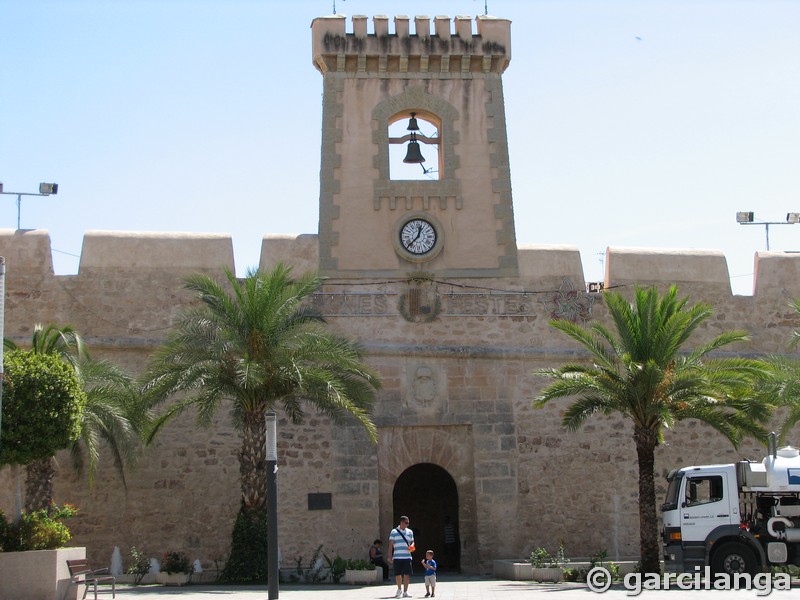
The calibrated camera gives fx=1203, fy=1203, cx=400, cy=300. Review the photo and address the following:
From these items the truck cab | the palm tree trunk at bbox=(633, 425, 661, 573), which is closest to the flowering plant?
the palm tree trunk at bbox=(633, 425, 661, 573)

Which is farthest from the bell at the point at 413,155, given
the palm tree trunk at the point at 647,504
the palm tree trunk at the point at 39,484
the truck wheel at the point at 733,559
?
the truck wheel at the point at 733,559

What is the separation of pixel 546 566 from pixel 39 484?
7.69 metres

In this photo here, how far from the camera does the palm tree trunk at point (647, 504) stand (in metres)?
18.0

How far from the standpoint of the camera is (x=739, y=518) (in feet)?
54.7

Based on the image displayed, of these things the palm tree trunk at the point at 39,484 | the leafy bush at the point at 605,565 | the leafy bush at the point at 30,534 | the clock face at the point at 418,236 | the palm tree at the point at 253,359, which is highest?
the clock face at the point at 418,236

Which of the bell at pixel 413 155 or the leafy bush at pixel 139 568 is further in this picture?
the bell at pixel 413 155

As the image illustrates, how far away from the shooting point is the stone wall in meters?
20.2

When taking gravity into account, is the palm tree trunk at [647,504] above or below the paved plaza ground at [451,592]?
above

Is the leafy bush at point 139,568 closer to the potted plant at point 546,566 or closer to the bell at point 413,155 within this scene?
the potted plant at point 546,566

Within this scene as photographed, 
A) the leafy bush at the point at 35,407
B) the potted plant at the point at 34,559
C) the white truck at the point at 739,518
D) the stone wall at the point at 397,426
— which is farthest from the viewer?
the stone wall at the point at 397,426

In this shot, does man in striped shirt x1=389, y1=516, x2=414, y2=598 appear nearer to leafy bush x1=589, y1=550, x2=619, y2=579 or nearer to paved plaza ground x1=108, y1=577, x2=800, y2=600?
paved plaza ground x1=108, y1=577, x2=800, y2=600

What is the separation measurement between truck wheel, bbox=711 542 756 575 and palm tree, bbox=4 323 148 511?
8.57m

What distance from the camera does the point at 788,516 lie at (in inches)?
655

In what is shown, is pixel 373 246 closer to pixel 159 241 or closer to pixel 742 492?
pixel 159 241
